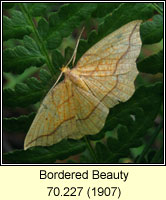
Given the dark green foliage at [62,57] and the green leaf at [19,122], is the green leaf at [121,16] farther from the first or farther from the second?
the green leaf at [19,122]

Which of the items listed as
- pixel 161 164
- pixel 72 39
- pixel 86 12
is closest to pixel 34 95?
pixel 86 12

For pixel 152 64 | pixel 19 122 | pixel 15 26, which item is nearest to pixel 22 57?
pixel 15 26

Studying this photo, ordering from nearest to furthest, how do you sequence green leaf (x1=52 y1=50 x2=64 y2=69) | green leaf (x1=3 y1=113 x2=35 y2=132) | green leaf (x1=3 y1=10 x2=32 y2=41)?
green leaf (x1=3 y1=10 x2=32 y2=41), green leaf (x1=52 y1=50 x2=64 y2=69), green leaf (x1=3 y1=113 x2=35 y2=132)

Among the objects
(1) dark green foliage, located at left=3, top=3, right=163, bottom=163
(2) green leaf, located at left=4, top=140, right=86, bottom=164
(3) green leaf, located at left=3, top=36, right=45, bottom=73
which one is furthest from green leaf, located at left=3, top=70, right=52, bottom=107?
(2) green leaf, located at left=4, top=140, right=86, bottom=164

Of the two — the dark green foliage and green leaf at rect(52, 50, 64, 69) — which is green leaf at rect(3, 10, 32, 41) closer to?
the dark green foliage

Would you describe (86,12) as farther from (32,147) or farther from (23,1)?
(32,147)

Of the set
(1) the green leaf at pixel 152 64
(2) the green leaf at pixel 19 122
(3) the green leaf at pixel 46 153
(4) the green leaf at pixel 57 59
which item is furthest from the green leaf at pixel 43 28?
(3) the green leaf at pixel 46 153
